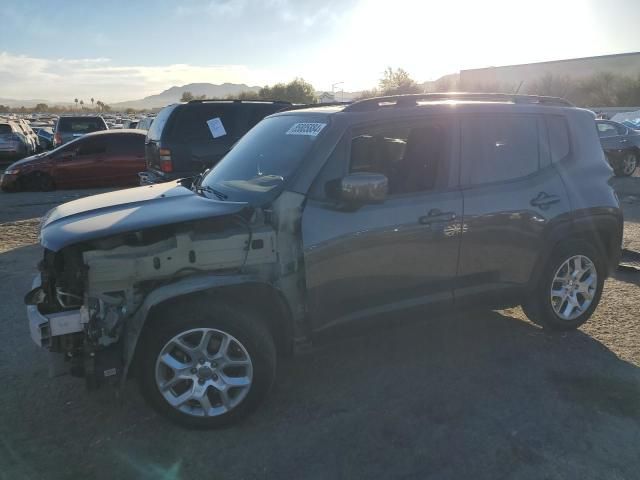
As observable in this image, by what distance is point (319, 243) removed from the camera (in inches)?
134

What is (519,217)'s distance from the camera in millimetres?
4141

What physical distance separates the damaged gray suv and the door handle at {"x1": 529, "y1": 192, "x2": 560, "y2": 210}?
16 mm

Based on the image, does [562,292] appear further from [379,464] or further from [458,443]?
[379,464]

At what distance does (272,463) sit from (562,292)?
292 centimetres

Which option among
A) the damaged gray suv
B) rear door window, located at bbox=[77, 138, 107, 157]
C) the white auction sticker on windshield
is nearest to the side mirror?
the damaged gray suv

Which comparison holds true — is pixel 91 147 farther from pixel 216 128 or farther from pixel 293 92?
pixel 293 92

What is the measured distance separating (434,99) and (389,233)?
1.34 metres

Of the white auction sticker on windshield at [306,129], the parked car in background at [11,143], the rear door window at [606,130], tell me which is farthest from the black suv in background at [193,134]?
the parked car in background at [11,143]

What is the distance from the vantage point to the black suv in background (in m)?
8.98

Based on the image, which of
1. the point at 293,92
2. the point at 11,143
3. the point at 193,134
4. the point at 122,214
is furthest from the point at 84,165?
the point at 293,92

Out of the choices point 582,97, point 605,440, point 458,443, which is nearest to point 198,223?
point 458,443

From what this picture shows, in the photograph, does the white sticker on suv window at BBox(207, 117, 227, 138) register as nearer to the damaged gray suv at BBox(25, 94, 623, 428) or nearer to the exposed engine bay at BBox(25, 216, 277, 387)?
the damaged gray suv at BBox(25, 94, 623, 428)

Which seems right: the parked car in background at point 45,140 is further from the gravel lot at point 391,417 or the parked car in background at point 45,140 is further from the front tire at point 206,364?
the front tire at point 206,364

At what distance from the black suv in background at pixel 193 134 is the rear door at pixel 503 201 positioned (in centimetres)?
559
